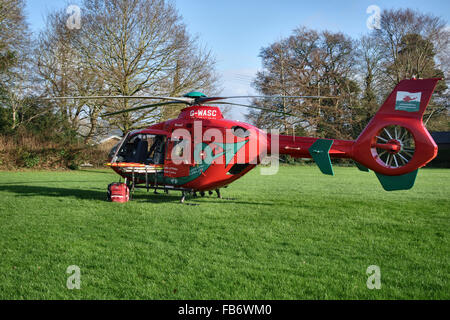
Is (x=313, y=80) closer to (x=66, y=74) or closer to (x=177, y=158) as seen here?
(x=66, y=74)

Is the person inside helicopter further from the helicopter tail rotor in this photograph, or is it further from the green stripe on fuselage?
the helicopter tail rotor

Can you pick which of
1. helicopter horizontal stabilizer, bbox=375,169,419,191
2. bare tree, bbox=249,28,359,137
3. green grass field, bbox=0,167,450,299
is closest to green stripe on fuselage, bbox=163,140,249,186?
green grass field, bbox=0,167,450,299

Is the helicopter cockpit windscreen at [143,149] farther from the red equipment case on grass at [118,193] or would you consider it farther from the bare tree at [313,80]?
the bare tree at [313,80]

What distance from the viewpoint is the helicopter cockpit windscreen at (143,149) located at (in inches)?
455

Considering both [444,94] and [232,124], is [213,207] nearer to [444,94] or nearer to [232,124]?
[232,124]

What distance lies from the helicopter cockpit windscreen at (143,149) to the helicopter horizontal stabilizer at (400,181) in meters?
6.60

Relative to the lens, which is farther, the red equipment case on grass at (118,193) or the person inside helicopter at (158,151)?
the person inside helicopter at (158,151)

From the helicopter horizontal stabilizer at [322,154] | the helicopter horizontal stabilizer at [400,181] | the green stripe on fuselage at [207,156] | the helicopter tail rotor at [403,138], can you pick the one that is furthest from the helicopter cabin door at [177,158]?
the helicopter horizontal stabilizer at [400,181]

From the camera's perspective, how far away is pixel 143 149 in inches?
465

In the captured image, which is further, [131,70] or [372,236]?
[131,70]

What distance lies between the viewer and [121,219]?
27.2 ft

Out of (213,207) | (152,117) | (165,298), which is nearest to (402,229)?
(213,207)

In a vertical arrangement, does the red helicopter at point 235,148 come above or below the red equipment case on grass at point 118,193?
above

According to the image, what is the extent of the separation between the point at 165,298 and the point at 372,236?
463 cm
